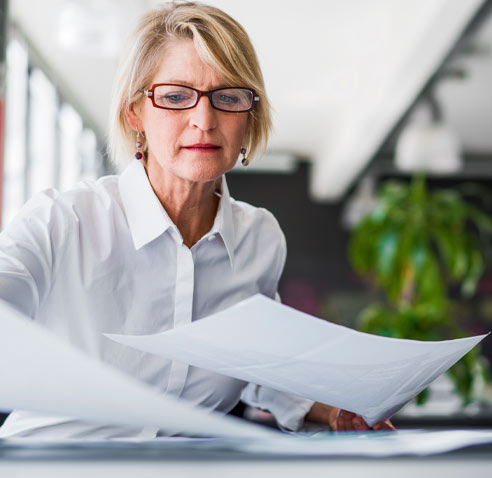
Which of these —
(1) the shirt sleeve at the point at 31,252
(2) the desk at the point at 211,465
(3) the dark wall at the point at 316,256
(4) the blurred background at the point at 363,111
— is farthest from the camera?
(3) the dark wall at the point at 316,256

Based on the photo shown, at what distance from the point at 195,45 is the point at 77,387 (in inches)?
25.3

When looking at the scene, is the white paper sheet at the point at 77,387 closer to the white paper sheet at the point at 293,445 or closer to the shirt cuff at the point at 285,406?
the white paper sheet at the point at 293,445

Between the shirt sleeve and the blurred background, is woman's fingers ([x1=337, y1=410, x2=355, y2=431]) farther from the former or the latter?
the blurred background

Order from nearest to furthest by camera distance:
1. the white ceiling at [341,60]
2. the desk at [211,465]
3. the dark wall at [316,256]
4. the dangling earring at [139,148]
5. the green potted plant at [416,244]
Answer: the desk at [211,465] < the dangling earring at [139,148] < the white ceiling at [341,60] < the green potted plant at [416,244] < the dark wall at [316,256]

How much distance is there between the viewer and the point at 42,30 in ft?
18.7

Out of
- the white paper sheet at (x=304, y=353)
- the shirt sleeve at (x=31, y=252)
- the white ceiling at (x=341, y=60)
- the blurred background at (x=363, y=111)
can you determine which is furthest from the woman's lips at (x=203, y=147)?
the white ceiling at (x=341, y=60)

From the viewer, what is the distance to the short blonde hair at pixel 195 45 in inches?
38.5

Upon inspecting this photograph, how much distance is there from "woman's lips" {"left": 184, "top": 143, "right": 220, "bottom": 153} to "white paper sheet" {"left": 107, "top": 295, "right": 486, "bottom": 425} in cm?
37

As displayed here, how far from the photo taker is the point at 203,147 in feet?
3.11

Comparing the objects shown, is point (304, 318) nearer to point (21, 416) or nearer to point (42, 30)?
point (21, 416)

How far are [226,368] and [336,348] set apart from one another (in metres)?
0.15

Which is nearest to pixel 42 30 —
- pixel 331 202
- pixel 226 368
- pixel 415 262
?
pixel 415 262

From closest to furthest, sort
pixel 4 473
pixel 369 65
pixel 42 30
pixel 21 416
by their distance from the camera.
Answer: pixel 4 473 → pixel 21 416 → pixel 42 30 → pixel 369 65

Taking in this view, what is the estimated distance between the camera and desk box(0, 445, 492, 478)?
403mm
